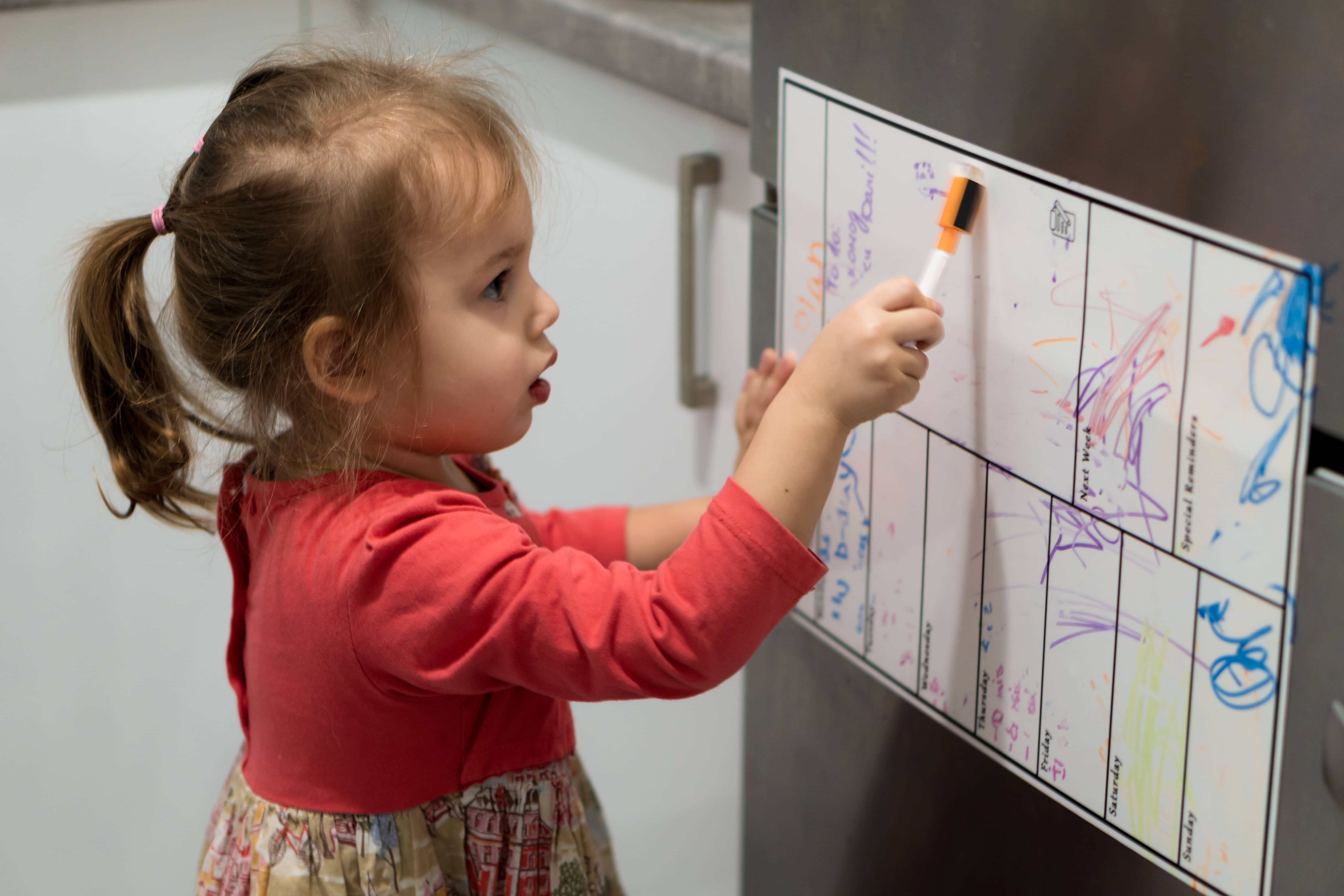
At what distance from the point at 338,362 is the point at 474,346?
2.6 inches

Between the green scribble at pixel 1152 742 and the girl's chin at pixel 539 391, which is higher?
the girl's chin at pixel 539 391

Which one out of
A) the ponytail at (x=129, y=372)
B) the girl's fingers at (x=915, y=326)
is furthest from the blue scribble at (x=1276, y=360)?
the ponytail at (x=129, y=372)

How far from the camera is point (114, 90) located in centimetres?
115

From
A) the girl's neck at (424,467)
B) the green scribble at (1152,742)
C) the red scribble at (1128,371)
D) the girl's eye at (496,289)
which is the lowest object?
the green scribble at (1152,742)

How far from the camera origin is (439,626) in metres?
0.60

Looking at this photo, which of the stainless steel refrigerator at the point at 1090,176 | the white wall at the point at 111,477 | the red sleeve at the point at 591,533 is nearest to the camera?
the stainless steel refrigerator at the point at 1090,176

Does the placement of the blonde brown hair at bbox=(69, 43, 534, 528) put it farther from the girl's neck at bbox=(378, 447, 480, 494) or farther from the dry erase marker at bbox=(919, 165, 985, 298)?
the dry erase marker at bbox=(919, 165, 985, 298)

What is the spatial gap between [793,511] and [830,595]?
0.18m

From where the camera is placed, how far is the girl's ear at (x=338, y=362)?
62 centimetres

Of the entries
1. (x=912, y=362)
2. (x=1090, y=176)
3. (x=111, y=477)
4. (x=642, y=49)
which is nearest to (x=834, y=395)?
(x=912, y=362)

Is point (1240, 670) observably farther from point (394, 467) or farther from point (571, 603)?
point (394, 467)

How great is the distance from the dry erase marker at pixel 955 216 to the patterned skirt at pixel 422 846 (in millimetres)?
338

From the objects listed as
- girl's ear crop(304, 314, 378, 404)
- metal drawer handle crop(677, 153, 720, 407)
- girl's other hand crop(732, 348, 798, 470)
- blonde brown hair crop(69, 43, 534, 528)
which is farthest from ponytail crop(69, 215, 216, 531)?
metal drawer handle crop(677, 153, 720, 407)

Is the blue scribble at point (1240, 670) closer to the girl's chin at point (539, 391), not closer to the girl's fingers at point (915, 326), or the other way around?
the girl's fingers at point (915, 326)
